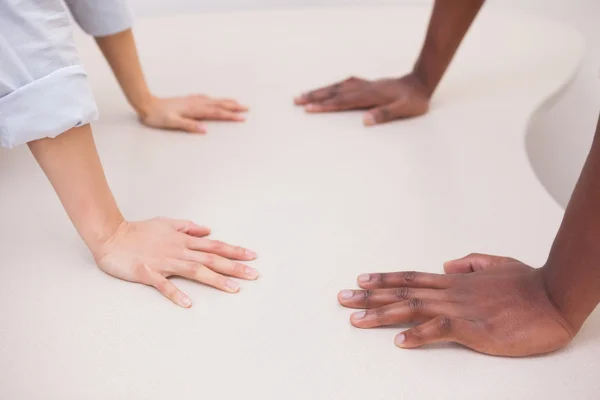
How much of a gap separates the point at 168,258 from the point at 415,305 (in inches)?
10.7

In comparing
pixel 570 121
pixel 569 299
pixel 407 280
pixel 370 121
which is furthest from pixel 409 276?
pixel 570 121

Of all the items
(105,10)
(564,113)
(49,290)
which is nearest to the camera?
(49,290)

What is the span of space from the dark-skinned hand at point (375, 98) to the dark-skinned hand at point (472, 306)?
355mm

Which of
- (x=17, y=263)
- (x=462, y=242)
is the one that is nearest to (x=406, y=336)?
(x=462, y=242)

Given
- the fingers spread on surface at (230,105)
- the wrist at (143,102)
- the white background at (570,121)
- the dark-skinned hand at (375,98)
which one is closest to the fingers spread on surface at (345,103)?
the dark-skinned hand at (375,98)

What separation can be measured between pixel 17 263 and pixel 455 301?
0.48 metres

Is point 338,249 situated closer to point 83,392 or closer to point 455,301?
point 455,301

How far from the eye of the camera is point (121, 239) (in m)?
0.67

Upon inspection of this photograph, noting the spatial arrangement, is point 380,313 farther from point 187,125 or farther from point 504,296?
point 187,125

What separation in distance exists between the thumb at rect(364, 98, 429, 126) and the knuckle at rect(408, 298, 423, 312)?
16.1 inches

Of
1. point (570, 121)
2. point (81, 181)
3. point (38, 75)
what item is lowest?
point (570, 121)

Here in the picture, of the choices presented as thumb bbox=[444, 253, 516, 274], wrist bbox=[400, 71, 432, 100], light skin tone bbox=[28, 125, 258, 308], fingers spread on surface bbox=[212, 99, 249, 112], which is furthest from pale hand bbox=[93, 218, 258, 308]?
wrist bbox=[400, 71, 432, 100]

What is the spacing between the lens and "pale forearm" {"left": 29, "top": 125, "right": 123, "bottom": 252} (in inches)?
23.5

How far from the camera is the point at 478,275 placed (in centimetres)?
62
